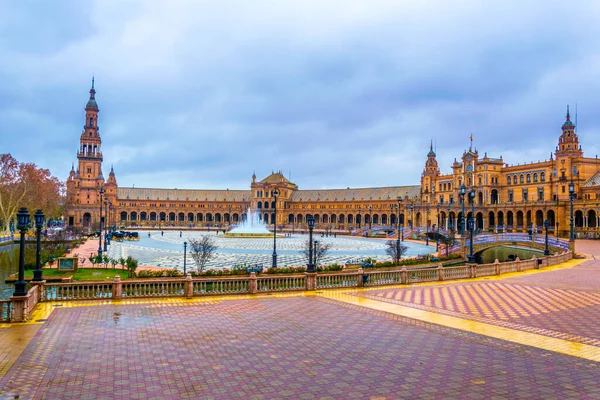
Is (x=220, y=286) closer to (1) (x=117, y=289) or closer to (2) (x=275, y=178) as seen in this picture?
(1) (x=117, y=289)

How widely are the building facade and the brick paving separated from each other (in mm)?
33930

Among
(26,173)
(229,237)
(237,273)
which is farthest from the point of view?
(229,237)

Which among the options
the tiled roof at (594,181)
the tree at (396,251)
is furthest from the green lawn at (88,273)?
the tiled roof at (594,181)

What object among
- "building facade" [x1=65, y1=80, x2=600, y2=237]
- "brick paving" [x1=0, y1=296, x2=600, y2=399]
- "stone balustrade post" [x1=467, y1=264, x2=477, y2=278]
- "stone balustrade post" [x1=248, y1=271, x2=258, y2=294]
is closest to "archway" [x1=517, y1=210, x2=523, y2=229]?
"building facade" [x1=65, y1=80, x2=600, y2=237]

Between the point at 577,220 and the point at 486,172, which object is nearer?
the point at 577,220

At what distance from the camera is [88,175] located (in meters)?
127

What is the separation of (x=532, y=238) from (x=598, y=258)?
10530 mm

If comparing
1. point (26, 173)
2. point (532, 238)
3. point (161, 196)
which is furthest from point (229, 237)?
point (161, 196)

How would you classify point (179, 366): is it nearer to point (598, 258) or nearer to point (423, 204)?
point (598, 258)

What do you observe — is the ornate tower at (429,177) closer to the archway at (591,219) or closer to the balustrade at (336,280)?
the archway at (591,219)

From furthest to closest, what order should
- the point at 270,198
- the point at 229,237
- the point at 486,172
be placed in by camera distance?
the point at 270,198, the point at 486,172, the point at 229,237

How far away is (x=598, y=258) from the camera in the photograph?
38312 mm

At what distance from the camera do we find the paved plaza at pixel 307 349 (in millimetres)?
8688

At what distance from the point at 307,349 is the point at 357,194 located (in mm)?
136826
